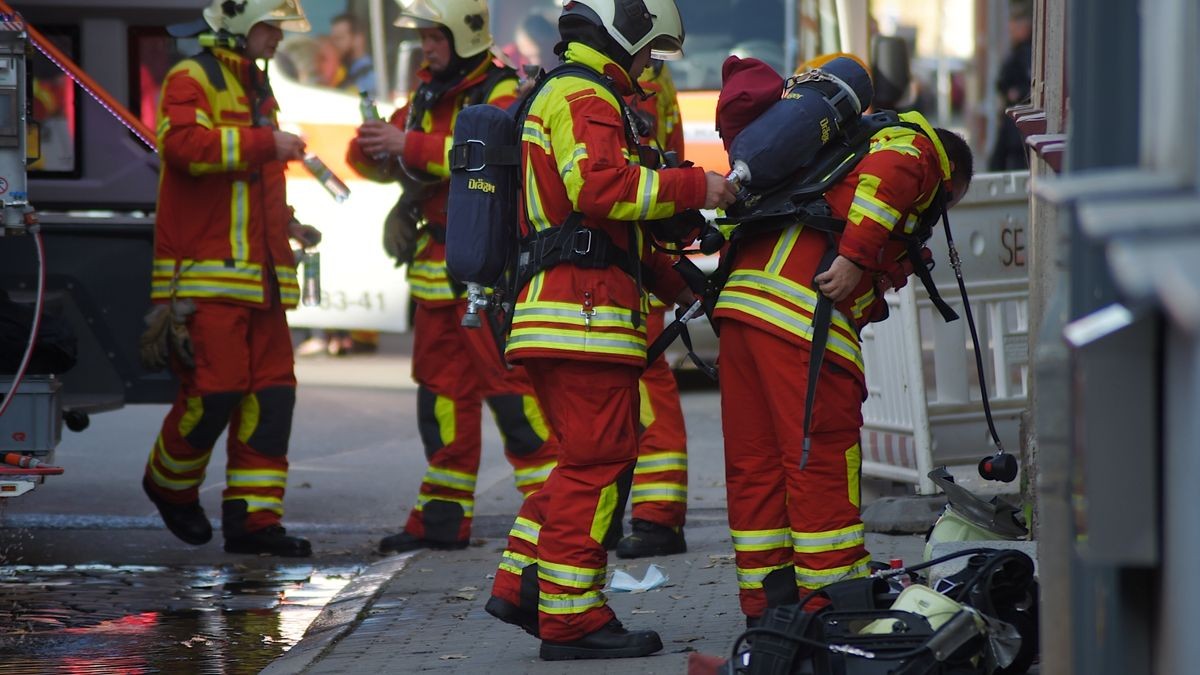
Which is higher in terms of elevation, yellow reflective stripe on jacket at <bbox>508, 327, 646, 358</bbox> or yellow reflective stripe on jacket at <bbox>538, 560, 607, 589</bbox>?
yellow reflective stripe on jacket at <bbox>508, 327, 646, 358</bbox>

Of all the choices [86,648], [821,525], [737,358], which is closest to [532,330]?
[737,358]

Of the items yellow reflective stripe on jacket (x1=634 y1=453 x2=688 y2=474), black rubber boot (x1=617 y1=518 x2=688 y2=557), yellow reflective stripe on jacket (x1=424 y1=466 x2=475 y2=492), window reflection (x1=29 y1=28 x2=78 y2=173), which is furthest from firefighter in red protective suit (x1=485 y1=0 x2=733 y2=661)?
window reflection (x1=29 y1=28 x2=78 y2=173)

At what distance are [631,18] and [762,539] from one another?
1.38 m

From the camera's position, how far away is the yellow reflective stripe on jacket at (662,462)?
6.07 metres

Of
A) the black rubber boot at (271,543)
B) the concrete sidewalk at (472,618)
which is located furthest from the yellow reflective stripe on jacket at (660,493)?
the black rubber boot at (271,543)

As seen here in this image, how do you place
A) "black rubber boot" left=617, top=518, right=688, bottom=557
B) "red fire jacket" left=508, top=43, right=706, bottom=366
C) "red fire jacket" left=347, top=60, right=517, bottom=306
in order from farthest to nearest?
"red fire jacket" left=347, top=60, right=517, bottom=306 → "black rubber boot" left=617, top=518, right=688, bottom=557 → "red fire jacket" left=508, top=43, right=706, bottom=366

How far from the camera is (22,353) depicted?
5.52 metres

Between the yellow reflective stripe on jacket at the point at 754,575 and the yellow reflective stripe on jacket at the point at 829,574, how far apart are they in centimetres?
13

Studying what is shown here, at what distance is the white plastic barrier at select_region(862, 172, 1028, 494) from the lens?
662 cm

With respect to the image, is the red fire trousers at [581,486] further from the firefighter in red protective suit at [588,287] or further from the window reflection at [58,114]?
the window reflection at [58,114]

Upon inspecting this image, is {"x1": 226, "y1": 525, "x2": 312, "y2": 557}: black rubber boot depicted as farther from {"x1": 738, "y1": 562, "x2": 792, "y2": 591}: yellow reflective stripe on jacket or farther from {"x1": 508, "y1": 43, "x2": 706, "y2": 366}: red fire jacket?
{"x1": 738, "y1": 562, "x2": 792, "y2": 591}: yellow reflective stripe on jacket

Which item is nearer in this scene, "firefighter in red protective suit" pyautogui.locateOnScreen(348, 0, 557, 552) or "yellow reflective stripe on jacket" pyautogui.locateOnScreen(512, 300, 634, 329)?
"yellow reflective stripe on jacket" pyautogui.locateOnScreen(512, 300, 634, 329)

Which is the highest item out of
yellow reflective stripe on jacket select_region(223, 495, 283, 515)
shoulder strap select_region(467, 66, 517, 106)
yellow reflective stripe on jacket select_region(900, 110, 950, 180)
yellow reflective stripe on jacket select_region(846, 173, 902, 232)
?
shoulder strap select_region(467, 66, 517, 106)

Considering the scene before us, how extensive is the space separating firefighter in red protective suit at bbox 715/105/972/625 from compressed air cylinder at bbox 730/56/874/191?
117 millimetres
